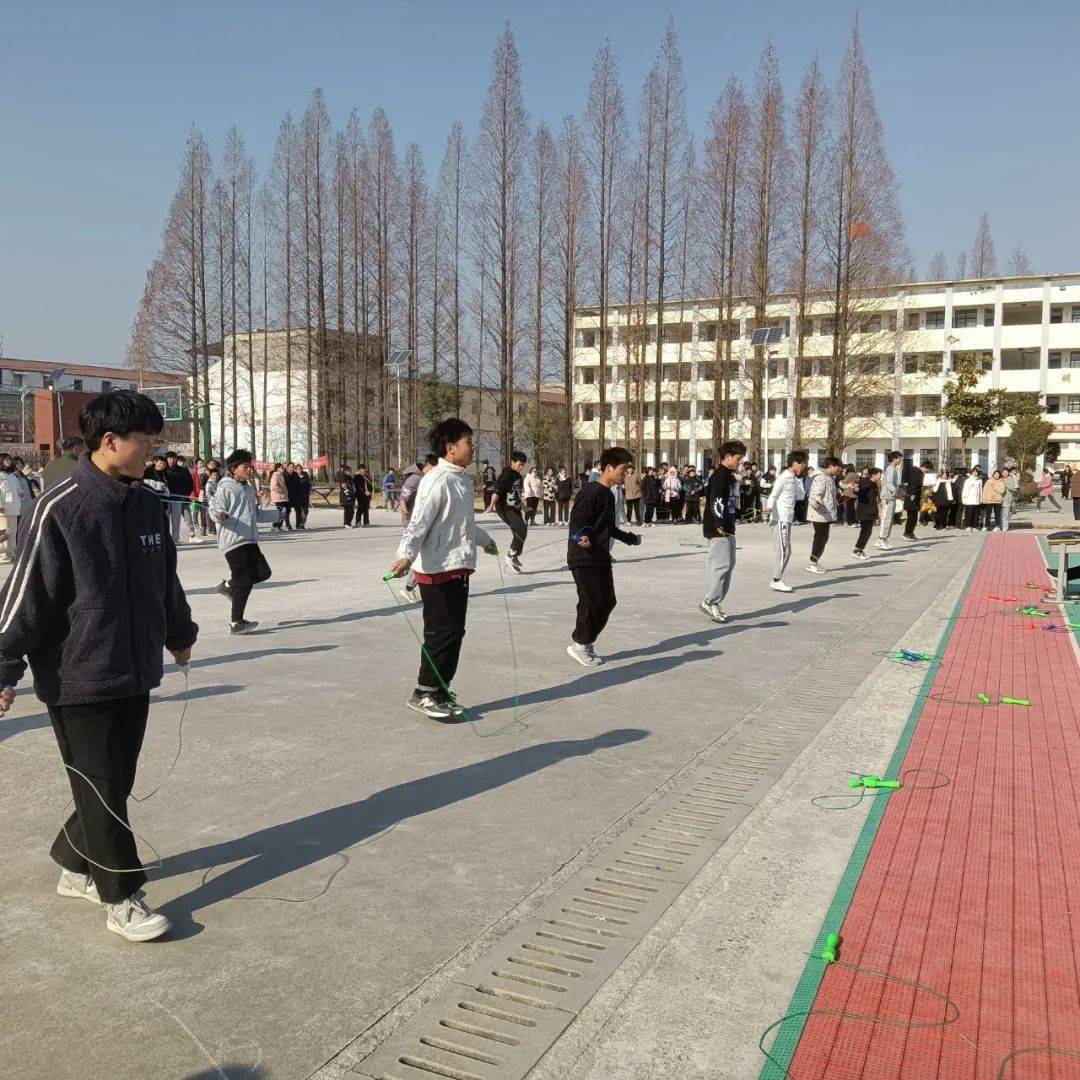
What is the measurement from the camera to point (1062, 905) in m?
3.53

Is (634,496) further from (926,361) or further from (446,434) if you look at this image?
(926,361)

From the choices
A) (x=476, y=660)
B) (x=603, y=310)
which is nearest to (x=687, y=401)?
(x=603, y=310)

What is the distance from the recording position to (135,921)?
324 centimetres

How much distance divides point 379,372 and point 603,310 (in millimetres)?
12907

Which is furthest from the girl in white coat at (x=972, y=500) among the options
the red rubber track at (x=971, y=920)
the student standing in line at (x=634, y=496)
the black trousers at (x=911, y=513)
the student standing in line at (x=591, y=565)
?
the red rubber track at (x=971, y=920)

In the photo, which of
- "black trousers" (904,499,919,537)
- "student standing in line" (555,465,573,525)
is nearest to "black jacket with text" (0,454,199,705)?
"black trousers" (904,499,919,537)

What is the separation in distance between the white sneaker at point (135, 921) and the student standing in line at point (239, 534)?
600cm

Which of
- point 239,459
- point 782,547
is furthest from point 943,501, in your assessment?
point 239,459

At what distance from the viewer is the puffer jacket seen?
572 inches

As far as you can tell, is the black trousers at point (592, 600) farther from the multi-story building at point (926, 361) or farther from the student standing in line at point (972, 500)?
the multi-story building at point (926, 361)

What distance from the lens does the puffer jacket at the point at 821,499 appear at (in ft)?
47.7

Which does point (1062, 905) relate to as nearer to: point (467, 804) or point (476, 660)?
point (467, 804)

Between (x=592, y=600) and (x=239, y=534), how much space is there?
3599mm

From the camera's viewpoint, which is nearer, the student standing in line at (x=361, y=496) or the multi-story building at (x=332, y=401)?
the student standing in line at (x=361, y=496)
